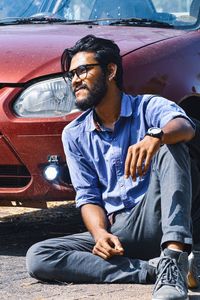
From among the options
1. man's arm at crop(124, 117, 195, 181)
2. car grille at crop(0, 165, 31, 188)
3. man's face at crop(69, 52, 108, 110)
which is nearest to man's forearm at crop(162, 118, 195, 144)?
man's arm at crop(124, 117, 195, 181)

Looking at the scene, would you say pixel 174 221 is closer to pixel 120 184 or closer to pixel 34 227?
pixel 120 184

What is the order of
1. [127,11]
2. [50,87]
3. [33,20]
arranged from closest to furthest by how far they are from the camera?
[50,87]
[127,11]
[33,20]

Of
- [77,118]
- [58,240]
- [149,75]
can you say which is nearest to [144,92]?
[149,75]

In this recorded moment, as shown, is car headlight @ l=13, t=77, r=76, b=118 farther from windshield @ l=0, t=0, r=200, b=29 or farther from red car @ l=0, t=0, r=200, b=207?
windshield @ l=0, t=0, r=200, b=29

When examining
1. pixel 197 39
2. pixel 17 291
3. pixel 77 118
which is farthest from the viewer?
pixel 197 39

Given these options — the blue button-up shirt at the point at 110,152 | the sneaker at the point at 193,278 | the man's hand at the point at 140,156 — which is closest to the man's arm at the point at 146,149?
the man's hand at the point at 140,156

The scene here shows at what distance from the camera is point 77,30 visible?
21.5 feet

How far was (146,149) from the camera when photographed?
191 inches

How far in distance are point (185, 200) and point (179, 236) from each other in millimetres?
194

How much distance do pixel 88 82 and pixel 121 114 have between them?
0.80ft

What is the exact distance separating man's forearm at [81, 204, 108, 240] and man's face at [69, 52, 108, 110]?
0.53m

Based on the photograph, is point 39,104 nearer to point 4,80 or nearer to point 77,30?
point 4,80

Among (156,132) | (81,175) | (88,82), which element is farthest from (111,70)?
(156,132)

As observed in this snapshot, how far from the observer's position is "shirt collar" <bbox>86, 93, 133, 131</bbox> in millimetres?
5379
